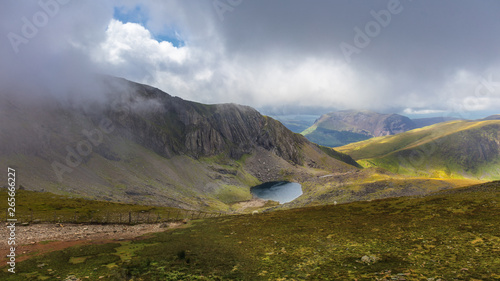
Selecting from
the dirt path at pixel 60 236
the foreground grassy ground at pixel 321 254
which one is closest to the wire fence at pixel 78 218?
the dirt path at pixel 60 236

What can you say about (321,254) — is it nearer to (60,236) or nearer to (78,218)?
(60,236)

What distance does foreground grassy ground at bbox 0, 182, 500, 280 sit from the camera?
19453mm

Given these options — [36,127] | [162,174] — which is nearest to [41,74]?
[36,127]

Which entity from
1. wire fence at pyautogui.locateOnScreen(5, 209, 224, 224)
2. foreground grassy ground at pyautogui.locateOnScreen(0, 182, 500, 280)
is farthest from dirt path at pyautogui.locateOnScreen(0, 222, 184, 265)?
wire fence at pyautogui.locateOnScreen(5, 209, 224, 224)

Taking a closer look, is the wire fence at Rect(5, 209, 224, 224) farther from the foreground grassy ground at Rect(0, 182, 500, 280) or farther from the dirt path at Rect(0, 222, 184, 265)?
the foreground grassy ground at Rect(0, 182, 500, 280)

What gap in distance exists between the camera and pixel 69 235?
134 feet

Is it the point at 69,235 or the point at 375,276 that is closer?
the point at 375,276

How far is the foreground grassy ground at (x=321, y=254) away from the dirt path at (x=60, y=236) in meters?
4.21

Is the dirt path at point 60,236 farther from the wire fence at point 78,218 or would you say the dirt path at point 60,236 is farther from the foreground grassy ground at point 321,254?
the wire fence at point 78,218

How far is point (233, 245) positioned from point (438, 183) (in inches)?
5702

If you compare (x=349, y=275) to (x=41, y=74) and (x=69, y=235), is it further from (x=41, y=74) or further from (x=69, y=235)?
(x=41, y=74)

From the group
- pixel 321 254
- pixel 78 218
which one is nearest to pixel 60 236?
pixel 78 218

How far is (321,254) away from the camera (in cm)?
2536

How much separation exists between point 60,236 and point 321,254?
1809 inches
